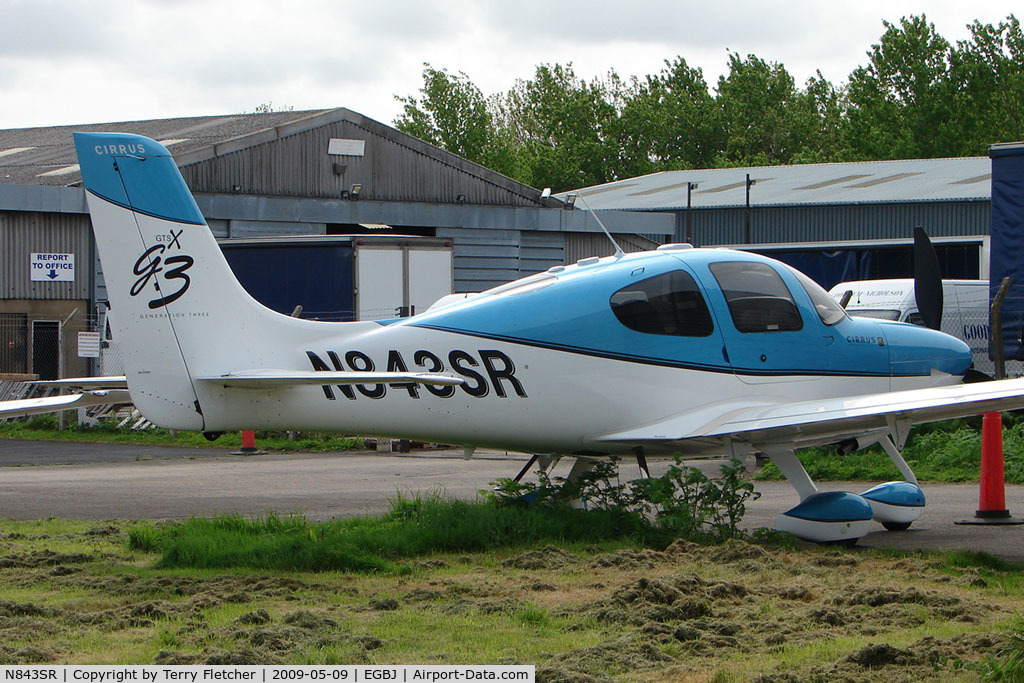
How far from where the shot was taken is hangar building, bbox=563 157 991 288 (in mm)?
46719

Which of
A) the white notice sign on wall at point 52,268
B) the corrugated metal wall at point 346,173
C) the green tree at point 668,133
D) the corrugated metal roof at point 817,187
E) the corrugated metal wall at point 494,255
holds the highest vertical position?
the green tree at point 668,133

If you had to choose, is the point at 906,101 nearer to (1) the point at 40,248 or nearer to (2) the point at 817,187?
(2) the point at 817,187

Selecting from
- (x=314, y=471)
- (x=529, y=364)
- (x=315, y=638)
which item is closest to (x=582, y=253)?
(x=314, y=471)

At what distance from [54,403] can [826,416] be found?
18.8 feet

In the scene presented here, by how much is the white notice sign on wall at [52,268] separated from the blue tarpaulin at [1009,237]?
17.9 m

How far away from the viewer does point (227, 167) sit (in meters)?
28.5

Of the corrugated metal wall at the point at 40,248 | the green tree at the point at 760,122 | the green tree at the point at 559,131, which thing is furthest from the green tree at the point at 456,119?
the corrugated metal wall at the point at 40,248

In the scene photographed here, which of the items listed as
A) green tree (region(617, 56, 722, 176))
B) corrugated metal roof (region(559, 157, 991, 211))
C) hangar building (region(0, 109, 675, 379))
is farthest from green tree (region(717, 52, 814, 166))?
hangar building (region(0, 109, 675, 379))

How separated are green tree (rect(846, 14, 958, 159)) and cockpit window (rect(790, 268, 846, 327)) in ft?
222

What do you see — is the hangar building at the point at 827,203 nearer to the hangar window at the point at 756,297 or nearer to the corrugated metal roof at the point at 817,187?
the corrugated metal roof at the point at 817,187

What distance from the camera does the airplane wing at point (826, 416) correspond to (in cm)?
924

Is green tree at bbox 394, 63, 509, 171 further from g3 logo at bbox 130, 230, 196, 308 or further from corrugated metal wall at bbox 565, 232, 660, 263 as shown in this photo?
g3 logo at bbox 130, 230, 196, 308

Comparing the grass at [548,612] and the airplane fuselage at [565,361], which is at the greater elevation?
the airplane fuselage at [565,361]

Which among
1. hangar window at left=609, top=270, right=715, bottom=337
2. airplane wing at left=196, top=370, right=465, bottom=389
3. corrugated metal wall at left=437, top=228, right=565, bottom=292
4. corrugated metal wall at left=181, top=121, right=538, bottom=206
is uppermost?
corrugated metal wall at left=181, top=121, right=538, bottom=206
